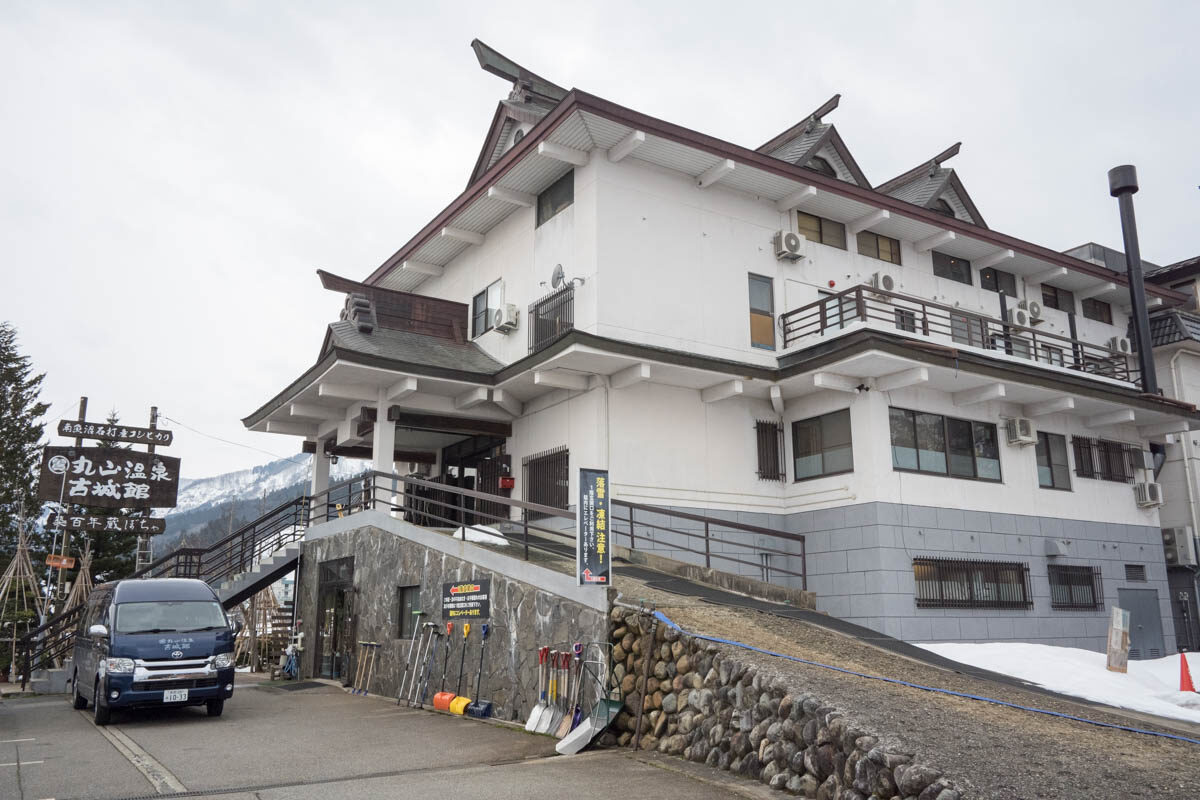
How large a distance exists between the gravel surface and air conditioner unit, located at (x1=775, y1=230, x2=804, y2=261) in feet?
34.4

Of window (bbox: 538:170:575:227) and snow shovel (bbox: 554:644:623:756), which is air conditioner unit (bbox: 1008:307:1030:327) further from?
snow shovel (bbox: 554:644:623:756)

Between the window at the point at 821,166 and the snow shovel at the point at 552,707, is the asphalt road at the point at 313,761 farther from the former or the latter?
the window at the point at 821,166

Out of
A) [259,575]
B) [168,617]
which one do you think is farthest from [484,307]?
[168,617]

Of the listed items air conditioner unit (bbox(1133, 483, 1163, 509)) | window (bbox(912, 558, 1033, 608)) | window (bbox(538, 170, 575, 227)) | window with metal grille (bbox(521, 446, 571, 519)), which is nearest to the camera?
window (bbox(912, 558, 1033, 608))

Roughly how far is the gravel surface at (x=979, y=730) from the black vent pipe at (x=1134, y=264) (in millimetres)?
15455

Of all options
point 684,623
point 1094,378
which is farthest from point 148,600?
point 1094,378

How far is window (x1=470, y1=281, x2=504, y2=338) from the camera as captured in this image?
20.8 meters

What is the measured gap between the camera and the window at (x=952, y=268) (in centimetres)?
2230

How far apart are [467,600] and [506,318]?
781 cm

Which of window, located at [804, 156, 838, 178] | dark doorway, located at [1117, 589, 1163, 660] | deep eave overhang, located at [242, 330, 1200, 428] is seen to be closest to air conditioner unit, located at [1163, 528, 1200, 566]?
dark doorway, located at [1117, 589, 1163, 660]

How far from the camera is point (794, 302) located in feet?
64.4

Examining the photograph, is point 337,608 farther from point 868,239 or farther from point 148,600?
point 868,239

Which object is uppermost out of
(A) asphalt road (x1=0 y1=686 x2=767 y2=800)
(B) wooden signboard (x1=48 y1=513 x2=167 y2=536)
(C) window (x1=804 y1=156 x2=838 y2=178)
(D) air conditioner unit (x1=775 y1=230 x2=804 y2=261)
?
(C) window (x1=804 y1=156 x2=838 y2=178)

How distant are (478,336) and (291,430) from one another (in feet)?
20.7
